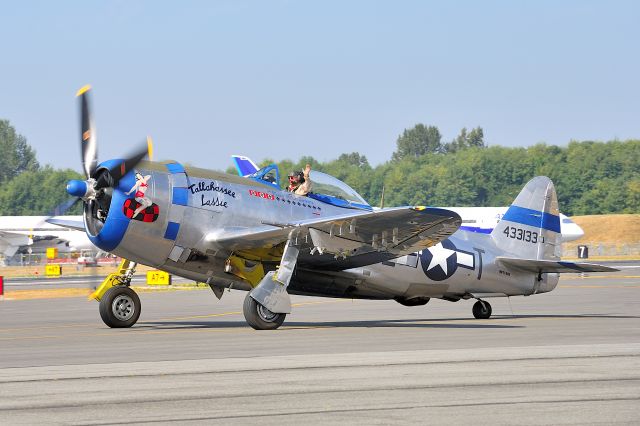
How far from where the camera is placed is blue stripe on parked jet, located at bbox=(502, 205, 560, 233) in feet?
79.2

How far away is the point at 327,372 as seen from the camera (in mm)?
11898

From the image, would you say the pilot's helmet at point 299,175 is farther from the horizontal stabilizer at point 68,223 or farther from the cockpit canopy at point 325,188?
the horizontal stabilizer at point 68,223

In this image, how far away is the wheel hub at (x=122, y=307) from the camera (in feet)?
66.0

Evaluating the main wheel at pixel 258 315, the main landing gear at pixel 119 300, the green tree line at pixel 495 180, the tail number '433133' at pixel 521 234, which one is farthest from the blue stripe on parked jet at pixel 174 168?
the green tree line at pixel 495 180

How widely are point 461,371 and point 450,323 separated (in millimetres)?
9863

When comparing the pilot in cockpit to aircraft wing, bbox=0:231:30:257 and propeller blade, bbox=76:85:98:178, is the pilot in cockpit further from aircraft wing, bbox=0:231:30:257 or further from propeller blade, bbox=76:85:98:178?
aircraft wing, bbox=0:231:30:257

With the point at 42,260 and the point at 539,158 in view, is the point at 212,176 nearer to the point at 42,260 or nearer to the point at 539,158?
the point at 42,260

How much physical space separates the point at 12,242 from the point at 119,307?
7029 centimetres

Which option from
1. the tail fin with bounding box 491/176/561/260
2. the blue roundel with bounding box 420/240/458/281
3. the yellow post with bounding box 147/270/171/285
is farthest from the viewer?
the yellow post with bounding box 147/270/171/285

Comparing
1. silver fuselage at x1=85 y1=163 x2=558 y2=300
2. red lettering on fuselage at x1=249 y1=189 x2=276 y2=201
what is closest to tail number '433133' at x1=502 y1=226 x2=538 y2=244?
silver fuselage at x1=85 y1=163 x2=558 y2=300

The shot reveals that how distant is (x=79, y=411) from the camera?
926 centimetres

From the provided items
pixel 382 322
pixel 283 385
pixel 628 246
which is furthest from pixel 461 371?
pixel 628 246

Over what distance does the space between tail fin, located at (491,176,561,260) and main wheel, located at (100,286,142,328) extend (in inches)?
332

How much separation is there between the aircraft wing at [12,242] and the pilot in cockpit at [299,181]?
69779 mm
